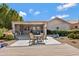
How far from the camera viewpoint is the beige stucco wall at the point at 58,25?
11344 millimetres

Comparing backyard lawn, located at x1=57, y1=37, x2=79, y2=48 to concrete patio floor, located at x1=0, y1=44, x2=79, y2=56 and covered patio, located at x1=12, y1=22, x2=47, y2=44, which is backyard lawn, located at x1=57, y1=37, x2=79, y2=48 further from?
covered patio, located at x1=12, y1=22, x2=47, y2=44

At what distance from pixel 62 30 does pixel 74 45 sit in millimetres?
826

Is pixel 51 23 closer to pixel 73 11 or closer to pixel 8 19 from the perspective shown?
pixel 73 11

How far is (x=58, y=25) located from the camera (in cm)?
1170

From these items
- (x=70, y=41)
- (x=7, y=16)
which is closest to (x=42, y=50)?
(x=70, y=41)

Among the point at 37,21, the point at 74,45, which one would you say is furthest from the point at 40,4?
the point at 74,45

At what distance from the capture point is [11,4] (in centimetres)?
1077

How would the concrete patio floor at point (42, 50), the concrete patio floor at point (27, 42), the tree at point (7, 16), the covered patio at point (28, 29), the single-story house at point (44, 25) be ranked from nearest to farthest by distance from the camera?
the concrete patio floor at point (42, 50)
the tree at point (7, 16)
the single-story house at point (44, 25)
the covered patio at point (28, 29)
the concrete patio floor at point (27, 42)

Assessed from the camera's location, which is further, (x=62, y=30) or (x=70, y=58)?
(x=62, y=30)

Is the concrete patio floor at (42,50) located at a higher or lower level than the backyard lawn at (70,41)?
lower

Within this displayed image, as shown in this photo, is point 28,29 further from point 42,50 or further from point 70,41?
point 70,41

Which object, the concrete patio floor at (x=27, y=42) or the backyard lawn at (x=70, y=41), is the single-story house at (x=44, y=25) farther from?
the backyard lawn at (x=70, y=41)

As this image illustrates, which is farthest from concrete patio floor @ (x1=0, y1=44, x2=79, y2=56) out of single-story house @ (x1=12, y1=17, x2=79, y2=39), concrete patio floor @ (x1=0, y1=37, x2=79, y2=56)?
single-story house @ (x1=12, y1=17, x2=79, y2=39)

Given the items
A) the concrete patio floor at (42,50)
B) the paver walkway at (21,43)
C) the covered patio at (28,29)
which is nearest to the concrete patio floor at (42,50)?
the concrete patio floor at (42,50)
